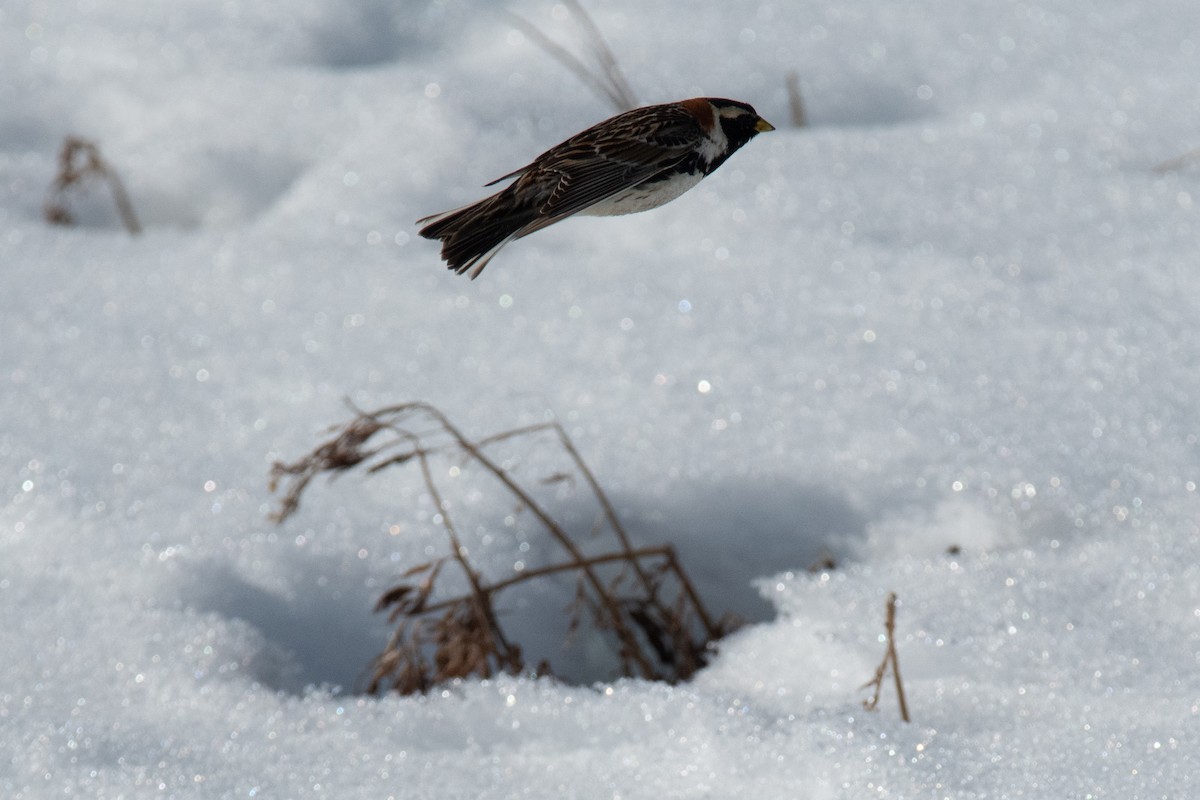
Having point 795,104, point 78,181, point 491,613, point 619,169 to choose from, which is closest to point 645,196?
point 619,169

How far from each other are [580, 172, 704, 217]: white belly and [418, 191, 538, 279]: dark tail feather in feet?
0.16

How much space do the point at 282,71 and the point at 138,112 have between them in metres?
0.44

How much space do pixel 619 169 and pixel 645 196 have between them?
0.09ft

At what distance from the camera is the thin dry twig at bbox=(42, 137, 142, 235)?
345 cm

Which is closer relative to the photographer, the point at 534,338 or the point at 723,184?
the point at 534,338

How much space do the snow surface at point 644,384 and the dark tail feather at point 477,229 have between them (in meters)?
1.31

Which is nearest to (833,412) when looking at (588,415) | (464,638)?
(588,415)

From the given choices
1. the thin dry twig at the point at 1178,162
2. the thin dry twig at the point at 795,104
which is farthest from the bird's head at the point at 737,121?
the thin dry twig at the point at 1178,162

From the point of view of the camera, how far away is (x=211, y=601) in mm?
2498

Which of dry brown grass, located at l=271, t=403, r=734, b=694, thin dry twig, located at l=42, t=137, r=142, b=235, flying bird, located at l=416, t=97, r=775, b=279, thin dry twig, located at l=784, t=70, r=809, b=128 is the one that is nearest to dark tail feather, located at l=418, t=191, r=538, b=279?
flying bird, located at l=416, t=97, r=775, b=279

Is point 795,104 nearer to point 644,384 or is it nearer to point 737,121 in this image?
point 644,384

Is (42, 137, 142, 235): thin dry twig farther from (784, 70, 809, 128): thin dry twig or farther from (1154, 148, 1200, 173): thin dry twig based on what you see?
(1154, 148, 1200, 173): thin dry twig

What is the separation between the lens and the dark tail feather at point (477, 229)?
0.77 meters

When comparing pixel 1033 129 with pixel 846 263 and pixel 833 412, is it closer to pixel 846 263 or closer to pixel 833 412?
pixel 846 263
